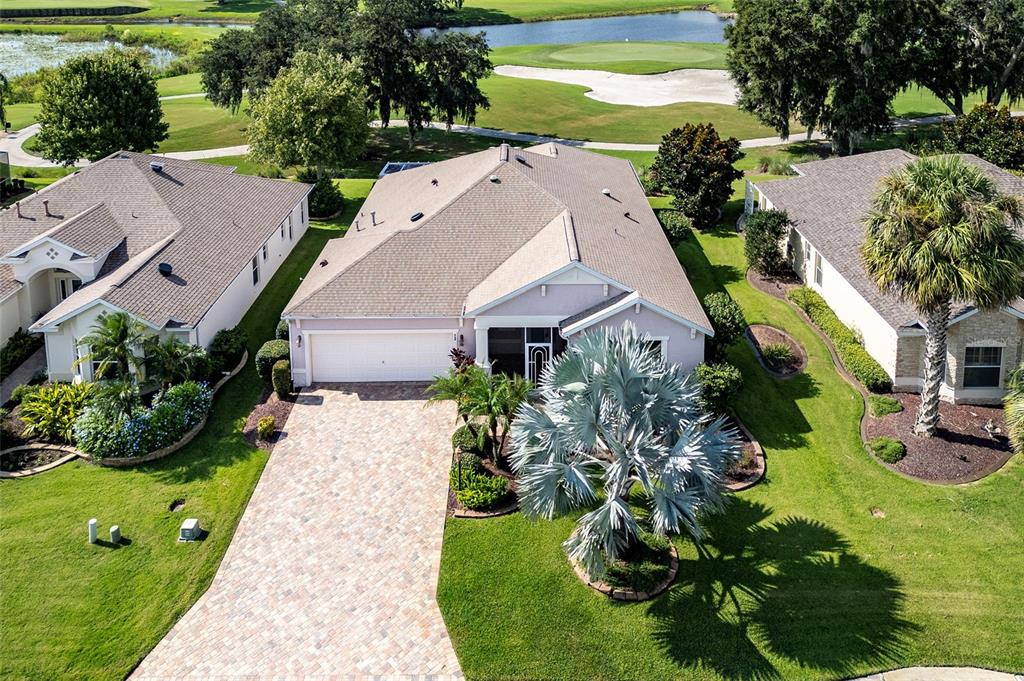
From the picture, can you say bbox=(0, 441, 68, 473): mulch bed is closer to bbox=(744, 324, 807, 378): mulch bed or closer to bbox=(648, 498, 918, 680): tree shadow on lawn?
bbox=(648, 498, 918, 680): tree shadow on lawn

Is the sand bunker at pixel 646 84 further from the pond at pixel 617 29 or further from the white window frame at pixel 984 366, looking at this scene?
the white window frame at pixel 984 366

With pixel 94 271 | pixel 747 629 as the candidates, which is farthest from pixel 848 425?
pixel 94 271

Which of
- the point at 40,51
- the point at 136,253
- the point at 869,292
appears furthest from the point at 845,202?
the point at 40,51

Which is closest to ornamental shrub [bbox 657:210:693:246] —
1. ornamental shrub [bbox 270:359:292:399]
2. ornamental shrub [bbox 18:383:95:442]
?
ornamental shrub [bbox 270:359:292:399]

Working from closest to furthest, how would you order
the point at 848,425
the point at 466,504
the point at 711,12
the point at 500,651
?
1. the point at 500,651
2. the point at 466,504
3. the point at 848,425
4. the point at 711,12

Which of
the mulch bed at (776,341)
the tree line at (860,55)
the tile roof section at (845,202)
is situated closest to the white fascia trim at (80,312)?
the mulch bed at (776,341)

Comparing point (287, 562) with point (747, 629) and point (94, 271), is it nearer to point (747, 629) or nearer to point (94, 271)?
point (747, 629)
